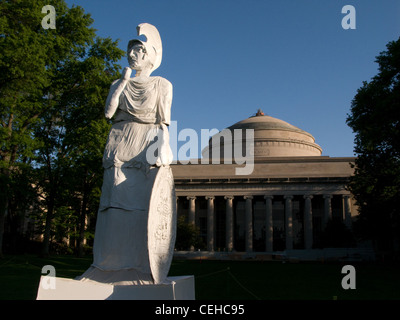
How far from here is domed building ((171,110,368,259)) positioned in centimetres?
6562

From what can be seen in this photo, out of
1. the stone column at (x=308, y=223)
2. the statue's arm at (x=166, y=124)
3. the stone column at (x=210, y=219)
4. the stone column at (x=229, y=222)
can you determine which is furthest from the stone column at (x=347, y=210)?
the statue's arm at (x=166, y=124)

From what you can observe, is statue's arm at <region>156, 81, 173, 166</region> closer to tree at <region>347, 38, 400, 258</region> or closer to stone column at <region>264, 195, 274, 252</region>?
tree at <region>347, 38, 400, 258</region>

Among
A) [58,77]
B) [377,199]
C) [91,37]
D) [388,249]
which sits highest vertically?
[91,37]

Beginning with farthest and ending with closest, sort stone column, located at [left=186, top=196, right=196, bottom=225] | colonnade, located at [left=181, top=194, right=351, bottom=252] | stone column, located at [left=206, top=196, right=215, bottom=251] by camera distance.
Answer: stone column, located at [left=186, top=196, right=196, bottom=225], stone column, located at [left=206, top=196, right=215, bottom=251], colonnade, located at [left=181, top=194, right=351, bottom=252]

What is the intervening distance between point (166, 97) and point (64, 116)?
77.4ft

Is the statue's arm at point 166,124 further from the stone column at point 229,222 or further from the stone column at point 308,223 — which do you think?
the stone column at point 308,223

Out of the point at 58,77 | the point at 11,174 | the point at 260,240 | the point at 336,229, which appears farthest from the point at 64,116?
the point at 260,240

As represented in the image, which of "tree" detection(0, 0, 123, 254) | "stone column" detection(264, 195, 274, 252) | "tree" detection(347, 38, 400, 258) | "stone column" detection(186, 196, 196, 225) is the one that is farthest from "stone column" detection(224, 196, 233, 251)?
"tree" detection(0, 0, 123, 254)

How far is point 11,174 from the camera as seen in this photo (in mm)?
27578

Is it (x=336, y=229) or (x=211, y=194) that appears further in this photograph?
(x=211, y=194)

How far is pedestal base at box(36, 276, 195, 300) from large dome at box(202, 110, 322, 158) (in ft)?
243

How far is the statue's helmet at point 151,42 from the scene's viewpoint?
29.0 ft

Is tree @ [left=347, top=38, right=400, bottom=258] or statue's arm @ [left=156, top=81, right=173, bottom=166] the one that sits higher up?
tree @ [left=347, top=38, right=400, bottom=258]
